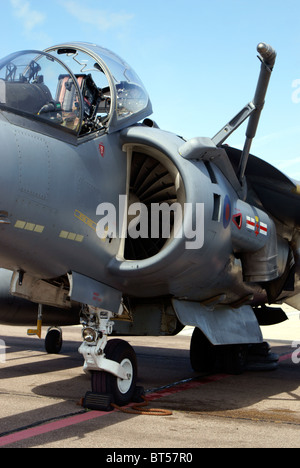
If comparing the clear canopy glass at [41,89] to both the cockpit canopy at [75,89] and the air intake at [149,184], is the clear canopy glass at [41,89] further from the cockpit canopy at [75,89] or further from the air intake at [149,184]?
the air intake at [149,184]

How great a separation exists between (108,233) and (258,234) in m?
2.07

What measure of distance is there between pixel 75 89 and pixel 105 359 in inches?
111

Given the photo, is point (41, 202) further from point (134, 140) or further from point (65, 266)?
point (134, 140)

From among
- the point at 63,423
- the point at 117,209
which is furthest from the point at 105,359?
the point at 117,209

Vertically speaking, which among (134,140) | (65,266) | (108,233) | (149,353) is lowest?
(149,353)

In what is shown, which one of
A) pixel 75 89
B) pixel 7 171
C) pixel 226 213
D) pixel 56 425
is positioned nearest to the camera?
pixel 7 171

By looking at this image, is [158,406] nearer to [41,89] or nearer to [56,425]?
[56,425]

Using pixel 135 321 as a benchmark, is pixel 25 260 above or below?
above

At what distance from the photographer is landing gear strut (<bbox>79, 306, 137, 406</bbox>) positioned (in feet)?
18.6

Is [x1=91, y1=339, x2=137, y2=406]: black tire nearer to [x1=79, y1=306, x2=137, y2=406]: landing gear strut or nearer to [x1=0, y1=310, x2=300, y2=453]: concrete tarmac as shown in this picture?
[x1=79, y1=306, x2=137, y2=406]: landing gear strut

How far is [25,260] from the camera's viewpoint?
17.3 ft

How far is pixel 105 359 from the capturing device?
5703 mm

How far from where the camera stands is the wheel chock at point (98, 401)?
559 centimetres

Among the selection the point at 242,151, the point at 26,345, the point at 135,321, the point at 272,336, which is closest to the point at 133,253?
the point at 135,321
